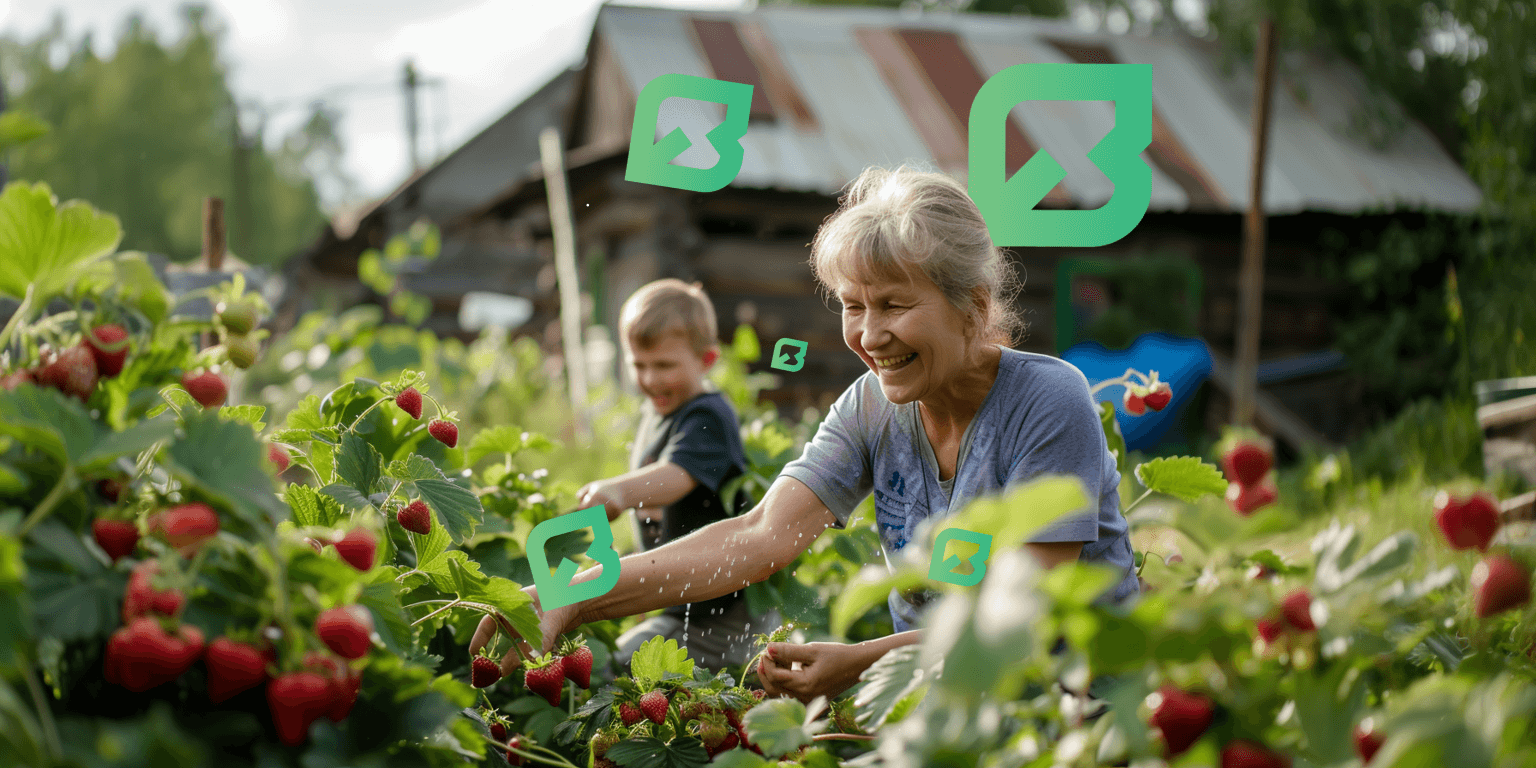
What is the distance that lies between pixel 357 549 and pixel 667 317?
1.47 metres

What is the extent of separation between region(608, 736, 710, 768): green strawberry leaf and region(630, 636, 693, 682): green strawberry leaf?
97 mm

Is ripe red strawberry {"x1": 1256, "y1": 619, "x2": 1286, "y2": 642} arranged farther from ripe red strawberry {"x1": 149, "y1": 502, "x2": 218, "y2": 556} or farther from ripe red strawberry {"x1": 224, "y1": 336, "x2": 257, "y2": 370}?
ripe red strawberry {"x1": 224, "y1": 336, "x2": 257, "y2": 370}

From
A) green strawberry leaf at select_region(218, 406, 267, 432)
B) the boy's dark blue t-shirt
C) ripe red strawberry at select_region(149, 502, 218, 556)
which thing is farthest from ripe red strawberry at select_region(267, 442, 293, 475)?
the boy's dark blue t-shirt

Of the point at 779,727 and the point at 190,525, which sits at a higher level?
the point at 190,525

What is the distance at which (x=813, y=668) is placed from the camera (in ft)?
3.89

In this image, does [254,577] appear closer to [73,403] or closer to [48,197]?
[73,403]

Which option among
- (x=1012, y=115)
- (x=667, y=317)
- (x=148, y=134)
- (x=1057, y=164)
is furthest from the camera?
(x=148, y=134)

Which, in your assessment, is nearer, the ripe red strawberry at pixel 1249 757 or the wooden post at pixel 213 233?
the ripe red strawberry at pixel 1249 757

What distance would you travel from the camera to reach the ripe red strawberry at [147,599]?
706 mm

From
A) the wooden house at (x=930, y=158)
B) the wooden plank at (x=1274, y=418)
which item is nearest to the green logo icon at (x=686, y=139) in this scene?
the wooden house at (x=930, y=158)

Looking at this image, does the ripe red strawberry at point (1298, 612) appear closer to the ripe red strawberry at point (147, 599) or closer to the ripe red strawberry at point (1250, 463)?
the ripe red strawberry at point (1250, 463)

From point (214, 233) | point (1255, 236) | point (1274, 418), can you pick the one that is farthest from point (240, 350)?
point (1274, 418)

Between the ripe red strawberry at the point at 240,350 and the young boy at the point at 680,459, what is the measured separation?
2.82 feet

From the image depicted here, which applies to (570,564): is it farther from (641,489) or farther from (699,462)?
(699,462)
